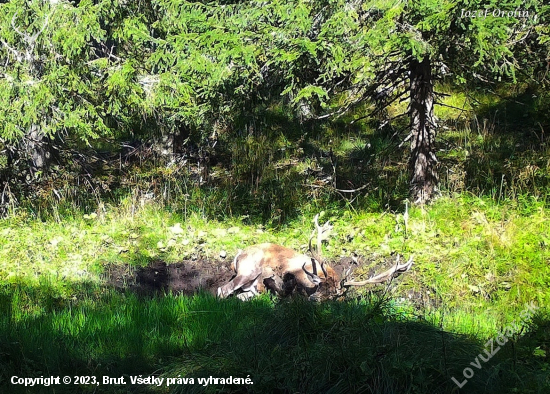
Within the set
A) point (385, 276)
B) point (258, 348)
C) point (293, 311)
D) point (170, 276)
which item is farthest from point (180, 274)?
point (258, 348)

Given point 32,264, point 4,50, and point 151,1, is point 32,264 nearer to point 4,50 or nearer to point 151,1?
point 4,50

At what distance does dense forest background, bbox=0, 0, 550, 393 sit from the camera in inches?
176

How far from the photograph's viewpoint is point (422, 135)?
870cm

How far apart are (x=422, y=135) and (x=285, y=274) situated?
340 cm

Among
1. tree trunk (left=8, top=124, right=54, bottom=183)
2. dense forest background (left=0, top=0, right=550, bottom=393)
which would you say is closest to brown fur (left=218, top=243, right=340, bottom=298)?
dense forest background (left=0, top=0, right=550, bottom=393)

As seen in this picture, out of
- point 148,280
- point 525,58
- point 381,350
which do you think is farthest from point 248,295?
point 525,58

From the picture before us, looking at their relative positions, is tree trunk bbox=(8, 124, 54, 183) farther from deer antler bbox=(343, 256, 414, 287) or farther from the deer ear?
deer antler bbox=(343, 256, 414, 287)

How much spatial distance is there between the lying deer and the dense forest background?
41 centimetres

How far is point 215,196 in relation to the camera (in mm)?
10781

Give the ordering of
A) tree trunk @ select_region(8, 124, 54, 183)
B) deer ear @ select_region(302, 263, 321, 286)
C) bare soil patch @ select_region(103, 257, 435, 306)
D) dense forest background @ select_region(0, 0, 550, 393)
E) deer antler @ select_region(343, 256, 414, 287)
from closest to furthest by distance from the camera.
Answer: dense forest background @ select_region(0, 0, 550, 393), deer antler @ select_region(343, 256, 414, 287), deer ear @ select_region(302, 263, 321, 286), bare soil patch @ select_region(103, 257, 435, 306), tree trunk @ select_region(8, 124, 54, 183)

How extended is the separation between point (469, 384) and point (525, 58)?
5.99 metres

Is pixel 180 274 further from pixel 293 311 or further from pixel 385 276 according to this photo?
pixel 293 311

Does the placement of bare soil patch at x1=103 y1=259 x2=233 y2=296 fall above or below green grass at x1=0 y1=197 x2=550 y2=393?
below

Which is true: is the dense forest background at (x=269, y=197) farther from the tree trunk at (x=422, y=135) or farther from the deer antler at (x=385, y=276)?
the deer antler at (x=385, y=276)
